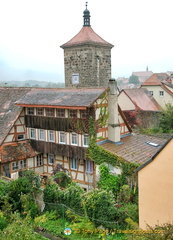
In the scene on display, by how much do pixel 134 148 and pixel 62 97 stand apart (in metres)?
6.45

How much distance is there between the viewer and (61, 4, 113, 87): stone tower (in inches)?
1185

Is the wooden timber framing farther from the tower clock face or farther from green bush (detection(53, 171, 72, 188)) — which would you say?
the tower clock face

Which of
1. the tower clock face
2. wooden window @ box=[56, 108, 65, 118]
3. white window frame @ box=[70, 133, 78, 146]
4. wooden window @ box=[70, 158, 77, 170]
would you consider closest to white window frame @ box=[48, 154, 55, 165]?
wooden window @ box=[70, 158, 77, 170]

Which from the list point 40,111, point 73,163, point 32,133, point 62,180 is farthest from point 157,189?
point 32,133

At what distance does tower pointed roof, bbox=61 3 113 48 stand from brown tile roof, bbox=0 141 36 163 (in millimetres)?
12724

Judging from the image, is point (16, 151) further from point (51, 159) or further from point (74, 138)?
point (74, 138)

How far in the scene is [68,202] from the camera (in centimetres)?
1568

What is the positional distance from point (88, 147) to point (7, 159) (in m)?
5.96

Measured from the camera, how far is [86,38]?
30266 millimetres

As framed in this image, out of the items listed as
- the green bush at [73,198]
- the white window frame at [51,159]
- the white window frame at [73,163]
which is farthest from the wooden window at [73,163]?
the green bush at [73,198]

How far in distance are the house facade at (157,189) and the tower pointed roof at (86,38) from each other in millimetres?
20545

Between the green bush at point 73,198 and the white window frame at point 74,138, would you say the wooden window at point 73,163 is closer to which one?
the white window frame at point 74,138

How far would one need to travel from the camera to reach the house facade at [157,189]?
1095 centimetres

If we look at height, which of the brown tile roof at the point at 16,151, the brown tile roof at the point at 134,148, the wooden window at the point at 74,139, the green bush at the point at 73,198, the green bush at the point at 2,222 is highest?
the wooden window at the point at 74,139
